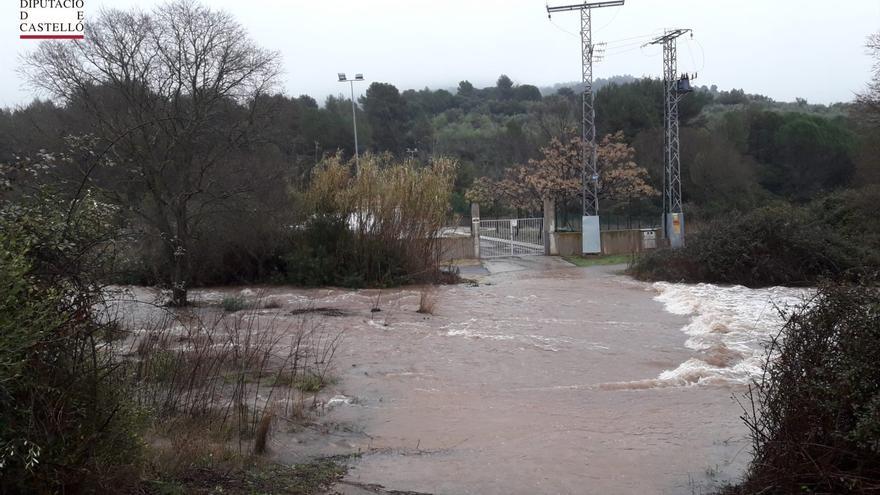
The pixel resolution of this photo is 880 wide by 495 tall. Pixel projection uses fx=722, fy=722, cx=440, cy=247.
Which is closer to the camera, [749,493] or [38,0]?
[749,493]

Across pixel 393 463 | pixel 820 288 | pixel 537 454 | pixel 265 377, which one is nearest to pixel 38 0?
pixel 265 377

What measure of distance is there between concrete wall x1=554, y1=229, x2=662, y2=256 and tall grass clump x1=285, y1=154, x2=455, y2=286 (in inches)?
453

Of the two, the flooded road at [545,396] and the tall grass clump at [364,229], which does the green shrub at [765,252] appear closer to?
the flooded road at [545,396]

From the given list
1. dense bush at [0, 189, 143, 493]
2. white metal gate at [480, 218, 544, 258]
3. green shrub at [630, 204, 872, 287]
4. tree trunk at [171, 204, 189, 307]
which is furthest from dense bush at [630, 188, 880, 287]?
dense bush at [0, 189, 143, 493]

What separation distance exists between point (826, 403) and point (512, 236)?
1249 inches

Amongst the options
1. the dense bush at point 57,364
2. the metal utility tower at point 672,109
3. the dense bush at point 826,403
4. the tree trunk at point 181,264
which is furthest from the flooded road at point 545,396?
the metal utility tower at point 672,109

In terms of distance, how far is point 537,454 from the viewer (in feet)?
24.2

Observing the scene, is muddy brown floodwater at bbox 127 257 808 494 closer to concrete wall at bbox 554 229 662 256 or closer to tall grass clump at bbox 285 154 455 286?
tall grass clump at bbox 285 154 455 286

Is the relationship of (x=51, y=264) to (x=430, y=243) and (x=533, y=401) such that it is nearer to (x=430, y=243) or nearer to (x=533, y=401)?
(x=533, y=401)

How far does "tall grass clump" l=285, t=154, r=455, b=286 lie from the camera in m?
24.1

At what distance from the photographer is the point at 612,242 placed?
117 feet

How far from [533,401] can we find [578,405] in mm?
639

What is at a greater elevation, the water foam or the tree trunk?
the tree trunk

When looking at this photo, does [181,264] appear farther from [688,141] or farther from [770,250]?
[688,141]
